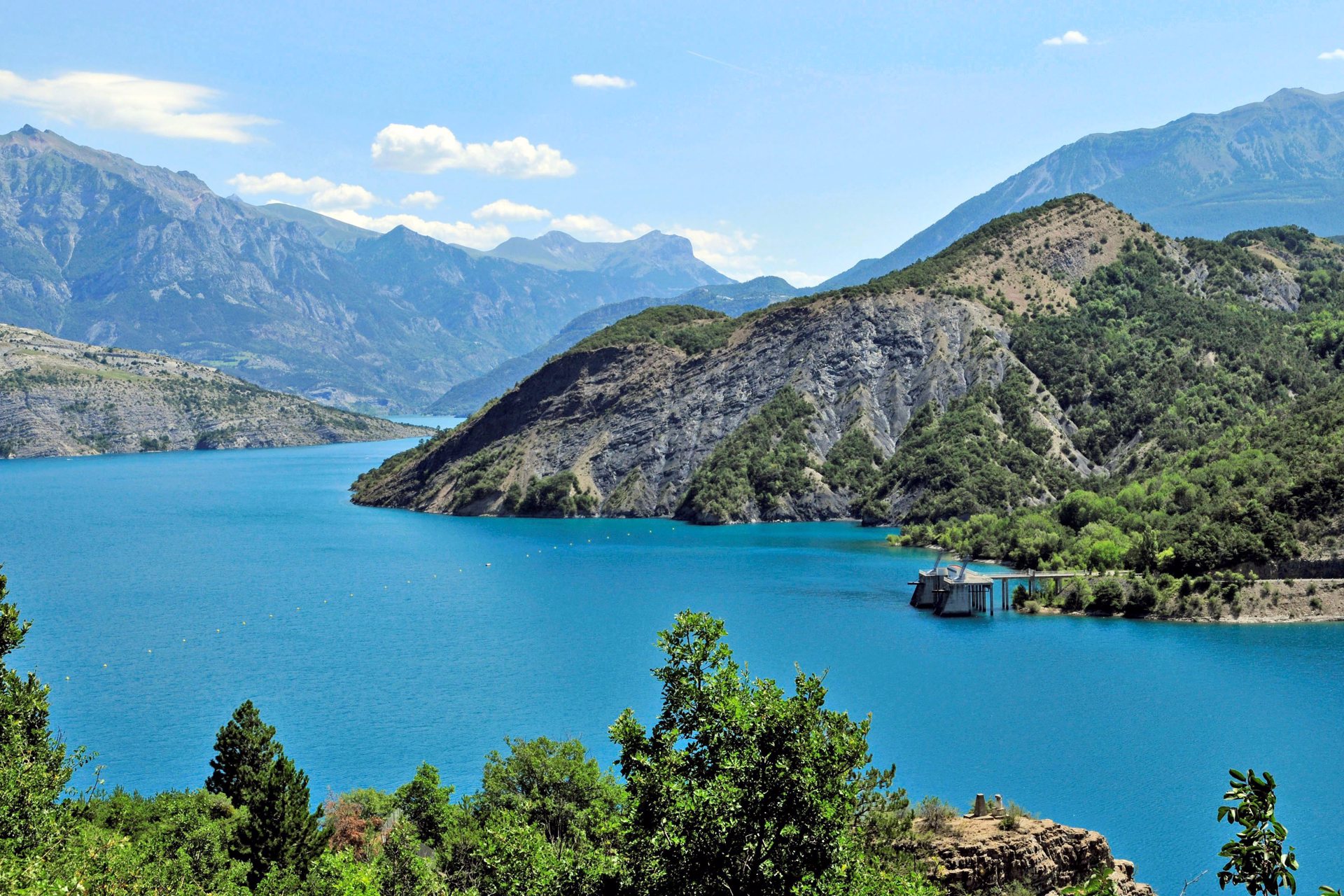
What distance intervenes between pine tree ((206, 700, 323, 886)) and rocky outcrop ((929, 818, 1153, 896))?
22.1 meters

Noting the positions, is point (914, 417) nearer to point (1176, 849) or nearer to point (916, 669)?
point (916, 669)

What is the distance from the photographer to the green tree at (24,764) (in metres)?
34.7

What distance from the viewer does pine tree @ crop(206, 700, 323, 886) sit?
46.1 meters

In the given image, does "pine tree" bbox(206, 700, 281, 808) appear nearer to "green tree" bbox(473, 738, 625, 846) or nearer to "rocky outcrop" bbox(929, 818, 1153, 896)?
"green tree" bbox(473, 738, 625, 846)

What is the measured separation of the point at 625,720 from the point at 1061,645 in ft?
253

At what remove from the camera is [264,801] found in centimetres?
4747

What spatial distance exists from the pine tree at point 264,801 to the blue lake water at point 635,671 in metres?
10.4

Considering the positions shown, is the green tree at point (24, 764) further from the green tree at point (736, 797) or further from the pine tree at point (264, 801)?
the green tree at point (736, 797)

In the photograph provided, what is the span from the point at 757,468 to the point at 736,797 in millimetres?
161519

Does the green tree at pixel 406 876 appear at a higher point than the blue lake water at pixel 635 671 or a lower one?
higher

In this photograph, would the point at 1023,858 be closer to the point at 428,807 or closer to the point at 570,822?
the point at 570,822

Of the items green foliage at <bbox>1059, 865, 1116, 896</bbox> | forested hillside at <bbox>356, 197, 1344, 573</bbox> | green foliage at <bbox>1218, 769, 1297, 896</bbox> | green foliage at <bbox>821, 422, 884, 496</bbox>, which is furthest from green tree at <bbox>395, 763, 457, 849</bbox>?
green foliage at <bbox>821, 422, 884, 496</bbox>

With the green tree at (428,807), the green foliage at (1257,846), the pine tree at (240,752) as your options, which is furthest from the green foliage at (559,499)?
the green foliage at (1257,846)

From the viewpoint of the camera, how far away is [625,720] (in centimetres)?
2820
